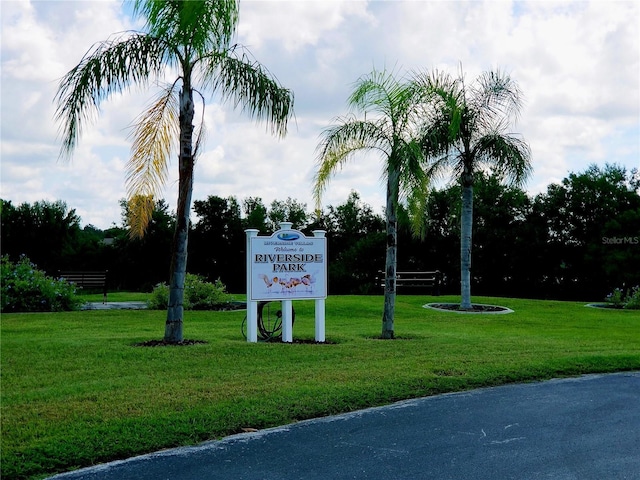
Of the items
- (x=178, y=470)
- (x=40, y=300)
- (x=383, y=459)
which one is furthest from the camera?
(x=40, y=300)

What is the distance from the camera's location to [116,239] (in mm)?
41250

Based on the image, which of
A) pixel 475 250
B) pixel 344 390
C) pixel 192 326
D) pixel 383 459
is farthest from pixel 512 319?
pixel 475 250

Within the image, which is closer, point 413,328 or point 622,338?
point 622,338

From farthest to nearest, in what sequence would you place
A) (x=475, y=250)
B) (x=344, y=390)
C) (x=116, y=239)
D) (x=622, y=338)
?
(x=116, y=239), (x=475, y=250), (x=622, y=338), (x=344, y=390)

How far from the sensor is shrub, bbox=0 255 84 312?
18.0 m

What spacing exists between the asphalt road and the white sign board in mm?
5475

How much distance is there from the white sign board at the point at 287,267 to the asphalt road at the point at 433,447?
5475mm

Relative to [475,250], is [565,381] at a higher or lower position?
lower

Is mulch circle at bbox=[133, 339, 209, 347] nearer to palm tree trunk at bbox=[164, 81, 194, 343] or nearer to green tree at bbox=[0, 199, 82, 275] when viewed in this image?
palm tree trunk at bbox=[164, 81, 194, 343]

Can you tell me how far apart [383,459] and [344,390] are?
2197mm

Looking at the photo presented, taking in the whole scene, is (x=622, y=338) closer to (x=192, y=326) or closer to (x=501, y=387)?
(x=501, y=387)

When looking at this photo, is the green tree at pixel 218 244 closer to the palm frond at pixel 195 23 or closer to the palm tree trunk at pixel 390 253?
the palm tree trunk at pixel 390 253

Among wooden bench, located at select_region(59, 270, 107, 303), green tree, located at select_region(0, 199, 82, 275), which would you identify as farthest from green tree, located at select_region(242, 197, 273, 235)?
wooden bench, located at select_region(59, 270, 107, 303)

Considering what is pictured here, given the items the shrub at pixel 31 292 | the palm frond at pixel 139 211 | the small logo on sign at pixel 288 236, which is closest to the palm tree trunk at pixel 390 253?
the small logo on sign at pixel 288 236
